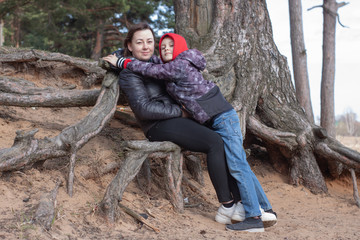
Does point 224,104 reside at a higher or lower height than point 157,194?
higher

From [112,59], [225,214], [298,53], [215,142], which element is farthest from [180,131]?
[298,53]

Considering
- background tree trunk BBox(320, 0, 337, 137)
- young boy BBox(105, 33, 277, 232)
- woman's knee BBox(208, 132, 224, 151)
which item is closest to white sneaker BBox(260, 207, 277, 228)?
young boy BBox(105, 33, 277, 232)

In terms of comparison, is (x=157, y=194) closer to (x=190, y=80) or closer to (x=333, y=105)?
(x=190, y=80)

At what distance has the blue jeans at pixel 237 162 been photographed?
12.0ft

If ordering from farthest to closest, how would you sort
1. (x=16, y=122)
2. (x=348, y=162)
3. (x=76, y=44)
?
(x=76, y=44), (x=348, y=162), (x=16, y=122)

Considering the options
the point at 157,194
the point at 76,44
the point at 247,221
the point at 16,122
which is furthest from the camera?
the point at 76,44

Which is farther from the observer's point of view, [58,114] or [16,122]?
[58,114]

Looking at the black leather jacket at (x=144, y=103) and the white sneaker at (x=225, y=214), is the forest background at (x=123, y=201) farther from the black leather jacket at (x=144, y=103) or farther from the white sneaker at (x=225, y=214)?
the black leather jacket at (x=144, y=103)

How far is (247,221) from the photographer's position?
3678 millimetres

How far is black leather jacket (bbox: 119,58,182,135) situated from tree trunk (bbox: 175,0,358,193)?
1830 millimetres

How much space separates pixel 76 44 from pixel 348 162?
45.7 feet

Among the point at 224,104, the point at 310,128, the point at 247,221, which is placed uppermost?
the point at 224,104

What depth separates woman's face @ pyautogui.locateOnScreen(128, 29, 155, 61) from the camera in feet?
13.1

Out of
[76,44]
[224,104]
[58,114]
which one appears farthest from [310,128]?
[76,44]
